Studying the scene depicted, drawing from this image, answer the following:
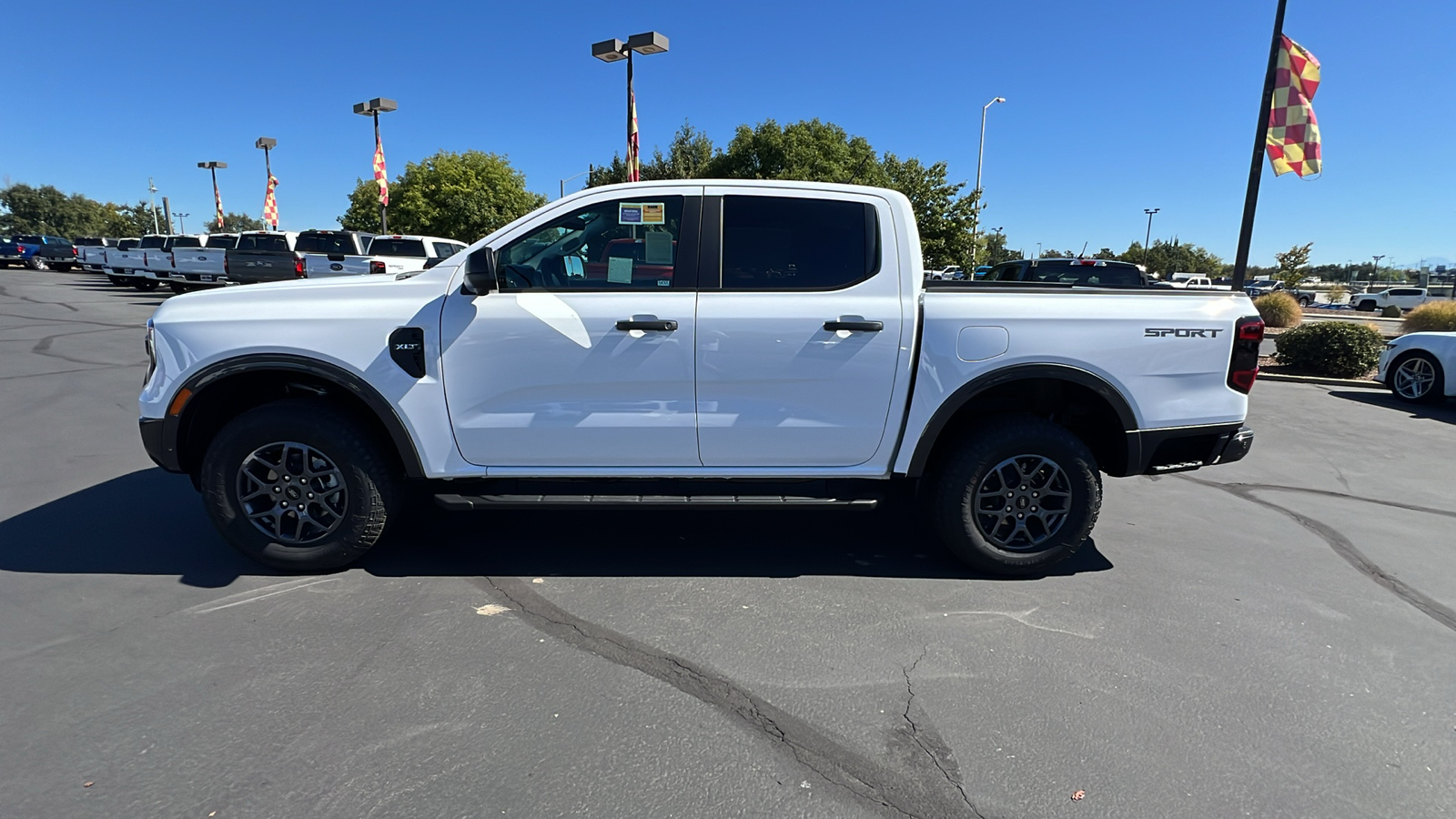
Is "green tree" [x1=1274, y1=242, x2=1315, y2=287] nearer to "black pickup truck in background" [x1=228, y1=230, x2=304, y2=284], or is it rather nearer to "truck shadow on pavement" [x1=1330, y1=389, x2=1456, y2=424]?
"truck shadow on pavement" [x1=1330, y1=389, x2=1456, y2=424]

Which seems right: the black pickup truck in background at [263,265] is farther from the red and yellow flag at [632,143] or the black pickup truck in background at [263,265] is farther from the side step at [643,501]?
the side step at [643,501]

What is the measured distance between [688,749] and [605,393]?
170cm

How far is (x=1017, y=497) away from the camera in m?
3.86

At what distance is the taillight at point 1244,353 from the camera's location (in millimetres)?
3754

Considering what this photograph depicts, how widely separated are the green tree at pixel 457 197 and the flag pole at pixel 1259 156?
30399mm

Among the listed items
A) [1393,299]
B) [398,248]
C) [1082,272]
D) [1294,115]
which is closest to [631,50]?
[398,248]

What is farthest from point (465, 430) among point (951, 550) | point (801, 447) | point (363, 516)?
point (951, 550)

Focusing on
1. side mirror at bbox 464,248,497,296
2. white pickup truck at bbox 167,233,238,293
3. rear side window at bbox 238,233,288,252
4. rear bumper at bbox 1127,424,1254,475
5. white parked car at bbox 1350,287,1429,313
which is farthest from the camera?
white parked car at bbox 1350,287,1429,313

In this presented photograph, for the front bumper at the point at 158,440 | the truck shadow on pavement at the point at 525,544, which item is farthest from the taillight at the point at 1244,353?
→ the front bumper at the point at 158,440

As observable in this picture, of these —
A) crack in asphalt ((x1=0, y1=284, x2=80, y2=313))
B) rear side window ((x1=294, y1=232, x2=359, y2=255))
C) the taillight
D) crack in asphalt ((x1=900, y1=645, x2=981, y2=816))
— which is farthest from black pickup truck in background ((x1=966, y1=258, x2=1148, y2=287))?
crack in asphalt ((x1=0, y1=284, x2=80, y2=313))

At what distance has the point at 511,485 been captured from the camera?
12.4ft

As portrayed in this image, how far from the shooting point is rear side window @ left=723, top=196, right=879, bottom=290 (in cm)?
373

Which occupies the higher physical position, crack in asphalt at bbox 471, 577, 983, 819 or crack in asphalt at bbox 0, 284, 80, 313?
crack in asphalt at bbox 0, 284, 80, 313

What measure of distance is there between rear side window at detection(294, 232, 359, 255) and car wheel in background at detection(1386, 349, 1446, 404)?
18.7 metres
